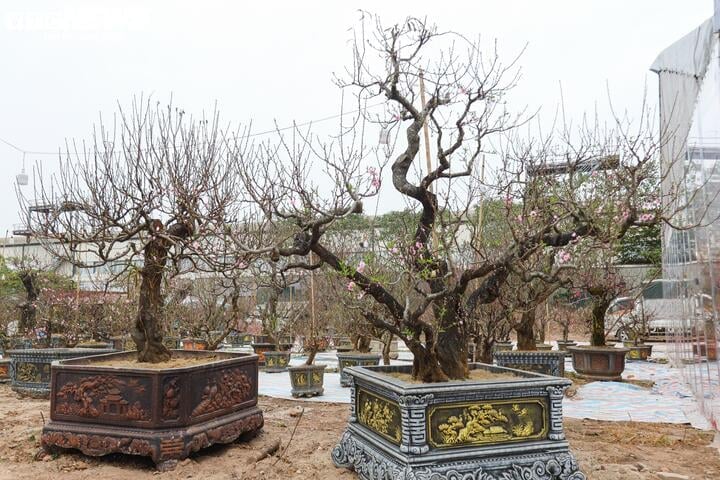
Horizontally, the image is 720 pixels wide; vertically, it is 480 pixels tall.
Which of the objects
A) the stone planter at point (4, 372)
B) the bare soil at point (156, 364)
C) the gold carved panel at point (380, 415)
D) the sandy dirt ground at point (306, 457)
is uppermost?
the bare soil at point (156, 364)

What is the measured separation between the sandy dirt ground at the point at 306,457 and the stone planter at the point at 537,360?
168 centimetres

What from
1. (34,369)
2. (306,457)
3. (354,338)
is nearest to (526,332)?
(354,338)

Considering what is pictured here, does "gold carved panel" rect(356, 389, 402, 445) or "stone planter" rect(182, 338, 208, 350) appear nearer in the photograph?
"gold carved panel" rect(356, 389, 402, 445)

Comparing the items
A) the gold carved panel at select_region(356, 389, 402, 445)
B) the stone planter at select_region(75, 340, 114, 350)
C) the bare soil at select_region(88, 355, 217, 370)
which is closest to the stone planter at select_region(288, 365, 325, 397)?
the bare soil at select_region(88, 355, 217, 370)

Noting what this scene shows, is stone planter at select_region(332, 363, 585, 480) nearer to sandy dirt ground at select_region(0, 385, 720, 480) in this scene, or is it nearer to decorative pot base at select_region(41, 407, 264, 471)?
sandy dirt ground at select_region(0, 385, 720, 480)

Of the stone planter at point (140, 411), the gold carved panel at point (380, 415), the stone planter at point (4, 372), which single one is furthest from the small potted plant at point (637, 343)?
the stone planter at point (4, 372)

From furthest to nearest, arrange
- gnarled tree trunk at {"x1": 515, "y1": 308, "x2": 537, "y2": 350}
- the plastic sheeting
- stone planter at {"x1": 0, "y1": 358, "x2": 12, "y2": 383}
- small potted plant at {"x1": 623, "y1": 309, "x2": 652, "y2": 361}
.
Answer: small potted plant at {"x1": 623, "y1": 309, "x2": 652, "y2": 361} < stone planter at {"x1": 0, "y1": 358, "x2": 12, "y2": 383} < gnarled tree trunk at {"x1": 515, "y1": 308, "x2": 537, "y2": 350} < the plastic sheeting

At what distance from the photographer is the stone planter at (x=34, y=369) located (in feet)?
25.1

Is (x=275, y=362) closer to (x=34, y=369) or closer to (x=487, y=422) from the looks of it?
(x=34, y=369)

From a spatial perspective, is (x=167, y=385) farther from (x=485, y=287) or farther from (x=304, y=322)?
(x=304, y=322)

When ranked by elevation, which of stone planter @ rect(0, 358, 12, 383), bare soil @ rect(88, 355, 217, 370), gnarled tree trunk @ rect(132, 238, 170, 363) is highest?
gnarled tree trunk @ rect(132, 238, 170, 363)

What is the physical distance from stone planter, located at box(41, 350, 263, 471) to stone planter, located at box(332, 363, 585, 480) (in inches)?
59.8

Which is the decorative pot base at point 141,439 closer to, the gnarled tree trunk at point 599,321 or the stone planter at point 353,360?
the stone planter at point 353,360

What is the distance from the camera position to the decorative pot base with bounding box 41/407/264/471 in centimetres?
417
